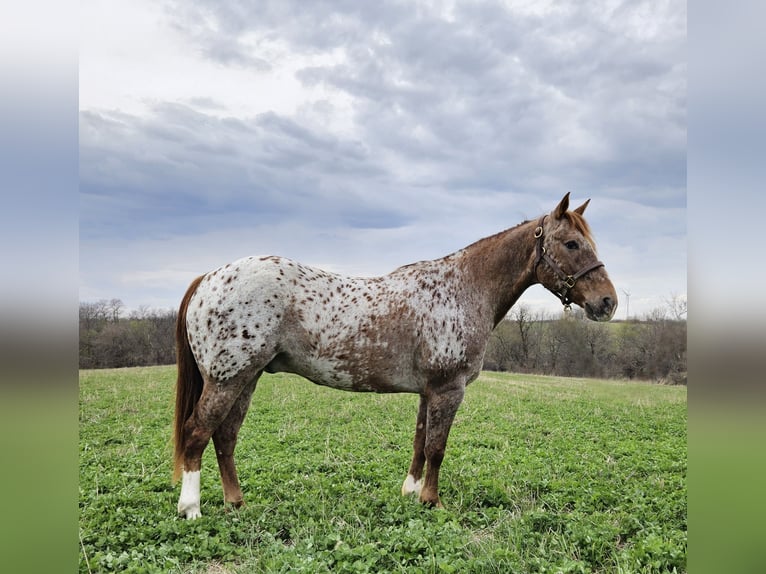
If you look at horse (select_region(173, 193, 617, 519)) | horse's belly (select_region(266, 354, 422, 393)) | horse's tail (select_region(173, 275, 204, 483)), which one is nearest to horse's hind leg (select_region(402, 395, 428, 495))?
horse (select_region(173, 193, 617, 519))

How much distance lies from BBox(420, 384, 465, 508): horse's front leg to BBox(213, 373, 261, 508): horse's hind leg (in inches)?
67.8

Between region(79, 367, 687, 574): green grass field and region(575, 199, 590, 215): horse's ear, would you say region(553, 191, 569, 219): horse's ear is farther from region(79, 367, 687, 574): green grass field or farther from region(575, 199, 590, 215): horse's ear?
region(79, 367, 687, 574): green grass field

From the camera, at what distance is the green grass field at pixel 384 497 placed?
364 centimetres

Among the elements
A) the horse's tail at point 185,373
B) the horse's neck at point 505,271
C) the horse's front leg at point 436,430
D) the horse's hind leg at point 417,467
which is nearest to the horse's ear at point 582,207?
the horse's neck at point 505,271

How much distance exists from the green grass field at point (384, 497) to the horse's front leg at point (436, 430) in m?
0.22

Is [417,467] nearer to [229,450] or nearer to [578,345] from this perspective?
[229,450]

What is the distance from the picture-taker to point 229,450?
4531 mm

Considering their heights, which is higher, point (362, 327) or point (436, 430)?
point (362, 327)

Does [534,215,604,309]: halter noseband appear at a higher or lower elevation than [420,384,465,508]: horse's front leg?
higher

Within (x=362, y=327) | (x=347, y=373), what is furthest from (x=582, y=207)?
(x=347, y=373)

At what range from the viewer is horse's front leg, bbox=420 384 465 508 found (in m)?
4.51

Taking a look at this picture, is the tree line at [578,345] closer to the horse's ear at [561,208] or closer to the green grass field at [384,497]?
the green grass field at [384,497]

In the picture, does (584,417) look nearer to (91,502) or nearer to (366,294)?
(366,294)

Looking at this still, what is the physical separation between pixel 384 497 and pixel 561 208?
3.30 meters
